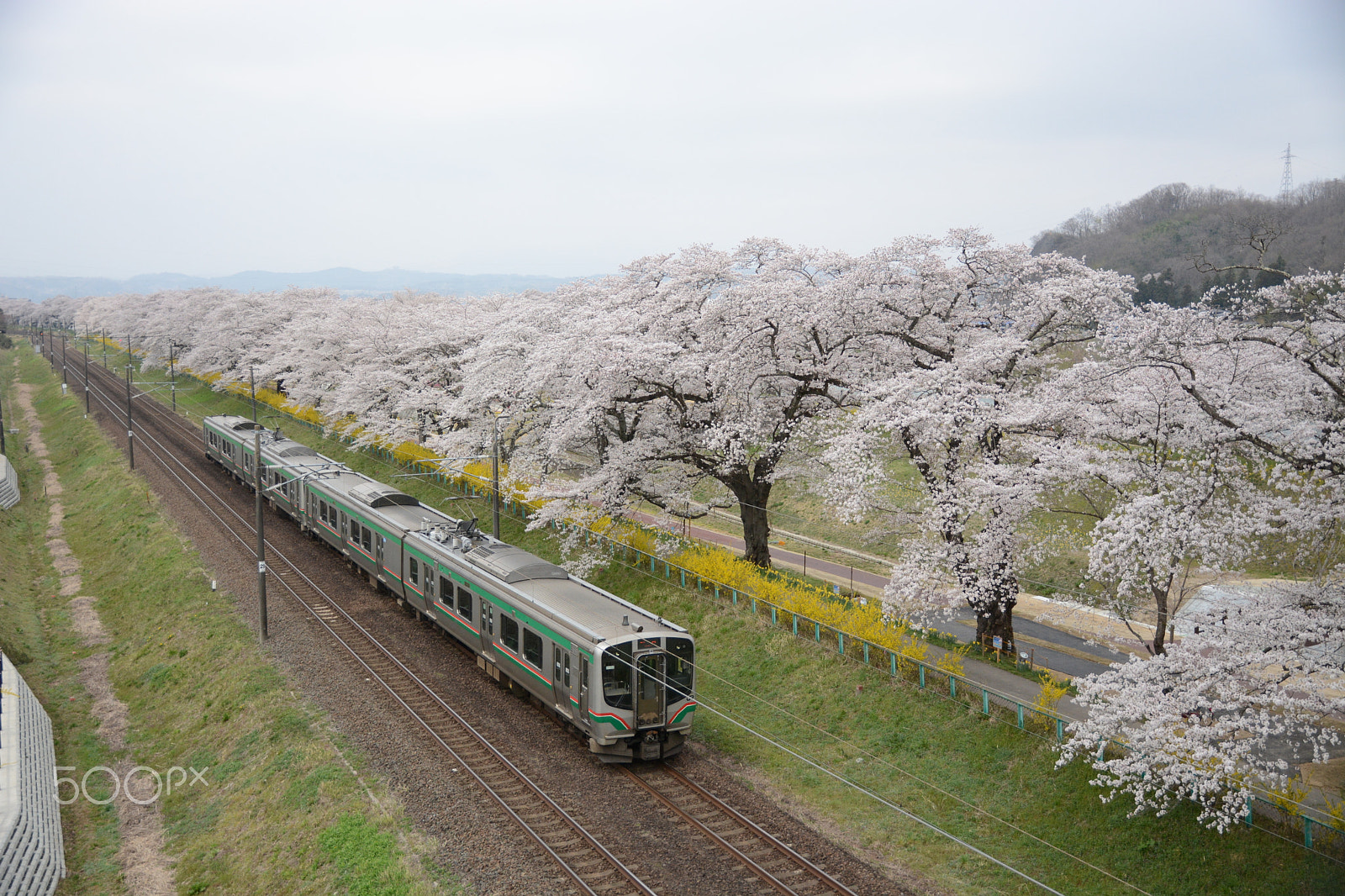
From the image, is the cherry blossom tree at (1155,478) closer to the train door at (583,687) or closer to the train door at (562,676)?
the train door at (583,687)

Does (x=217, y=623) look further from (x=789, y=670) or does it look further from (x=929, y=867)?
(x=929, y=867)

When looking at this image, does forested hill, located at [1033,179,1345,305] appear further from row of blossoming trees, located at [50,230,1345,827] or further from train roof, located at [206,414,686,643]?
train roof, located at [206,414,686,643]

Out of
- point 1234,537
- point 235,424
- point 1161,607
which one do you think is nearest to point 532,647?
point 1161,607

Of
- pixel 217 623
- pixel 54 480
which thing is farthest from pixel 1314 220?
pixel 54 480

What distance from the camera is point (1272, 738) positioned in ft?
50.5

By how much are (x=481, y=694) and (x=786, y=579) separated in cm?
896

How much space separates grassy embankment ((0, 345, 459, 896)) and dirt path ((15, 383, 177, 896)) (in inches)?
7.8

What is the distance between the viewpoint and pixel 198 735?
18.1m

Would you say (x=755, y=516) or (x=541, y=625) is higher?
(x=755, y=516)

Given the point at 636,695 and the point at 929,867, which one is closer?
the point at 929,867

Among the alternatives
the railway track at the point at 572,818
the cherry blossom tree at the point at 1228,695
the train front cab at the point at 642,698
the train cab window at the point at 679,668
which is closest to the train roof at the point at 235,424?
the railway track at the point at 572,818

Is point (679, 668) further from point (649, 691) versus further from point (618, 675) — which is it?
point (618, 675)

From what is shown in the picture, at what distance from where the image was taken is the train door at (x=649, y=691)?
1471cm

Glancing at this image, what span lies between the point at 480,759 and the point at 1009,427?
1282 centimetres
